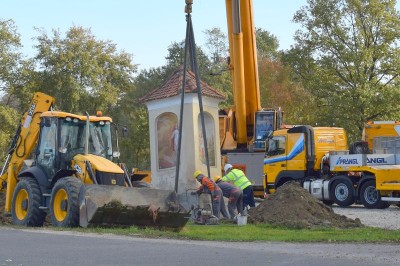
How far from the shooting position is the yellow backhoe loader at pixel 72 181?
59.9ft

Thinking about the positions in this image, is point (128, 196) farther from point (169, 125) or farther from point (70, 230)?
point (169, 125)

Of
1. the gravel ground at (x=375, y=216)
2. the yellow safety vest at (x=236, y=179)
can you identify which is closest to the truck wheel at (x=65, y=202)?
the yellow safety vest at (x=236, y=179)

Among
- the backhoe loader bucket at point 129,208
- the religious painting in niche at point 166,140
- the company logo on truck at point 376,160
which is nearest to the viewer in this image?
the backhoe loader bucket at point 129,208

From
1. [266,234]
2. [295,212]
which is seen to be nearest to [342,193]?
[295,212]

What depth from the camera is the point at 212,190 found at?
20797mm

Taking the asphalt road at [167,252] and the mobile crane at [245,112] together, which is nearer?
the asphalt road at [167,252]

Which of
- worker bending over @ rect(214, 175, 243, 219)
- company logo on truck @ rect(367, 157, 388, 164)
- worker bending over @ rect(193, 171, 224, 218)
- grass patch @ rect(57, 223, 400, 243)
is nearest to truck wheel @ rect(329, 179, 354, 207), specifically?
company logo on truck @ rect(367, 157, 388, 164)

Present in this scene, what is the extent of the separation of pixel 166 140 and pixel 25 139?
4461 mm

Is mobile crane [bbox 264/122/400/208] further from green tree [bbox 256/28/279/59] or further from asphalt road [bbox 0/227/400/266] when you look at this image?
green tree [bbox 256/28/279/59]

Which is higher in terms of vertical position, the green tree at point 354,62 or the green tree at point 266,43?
A: the green tree at point 266,43

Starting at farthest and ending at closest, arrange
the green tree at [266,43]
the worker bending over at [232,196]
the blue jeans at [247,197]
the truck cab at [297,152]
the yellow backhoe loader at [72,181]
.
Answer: the green tree at [266,43] → the truck cab at [297,152] → the blue jeans at [247,197] → the worker bending over at [232,196] → the yellow backhoe loader at [72,181]

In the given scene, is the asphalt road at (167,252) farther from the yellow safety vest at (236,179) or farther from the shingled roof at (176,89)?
the shingled roof at (176,89)

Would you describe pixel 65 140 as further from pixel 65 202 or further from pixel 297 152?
pixel 297 152

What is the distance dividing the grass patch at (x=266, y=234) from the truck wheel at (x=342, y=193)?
11262 mm
